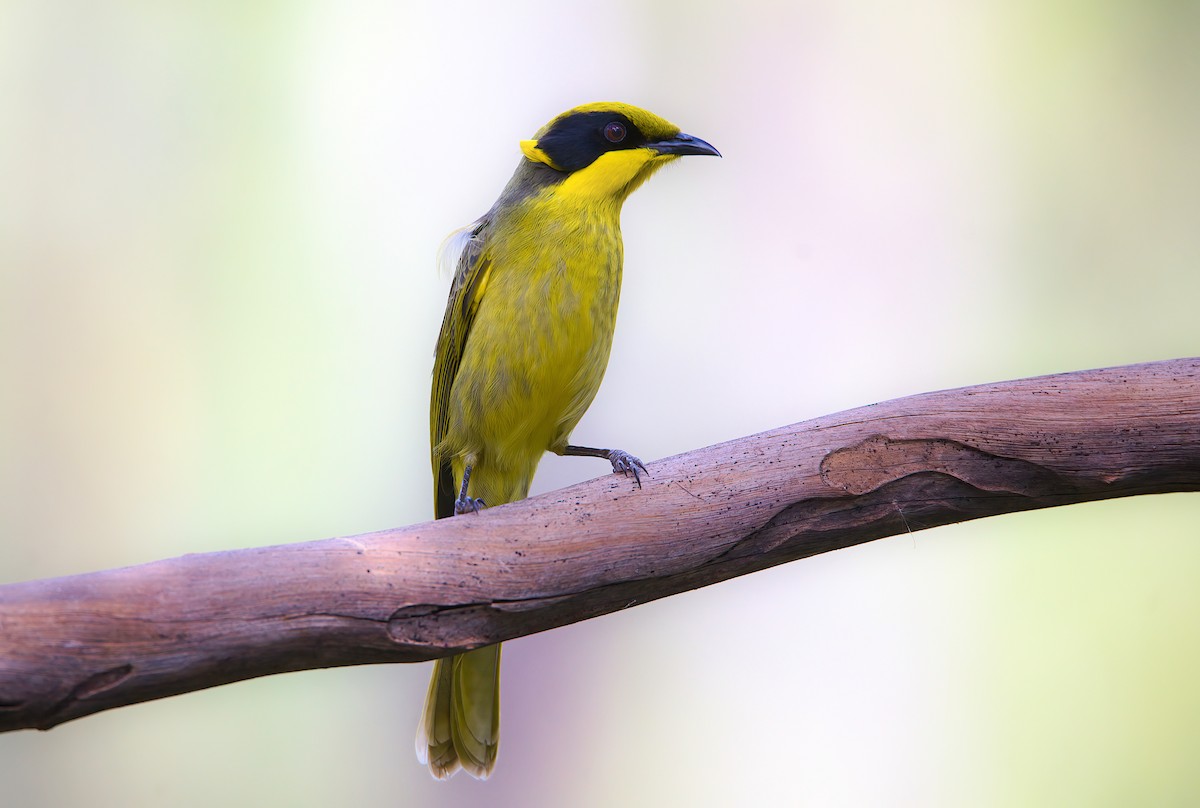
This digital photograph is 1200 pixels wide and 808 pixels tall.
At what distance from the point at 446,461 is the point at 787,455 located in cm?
96

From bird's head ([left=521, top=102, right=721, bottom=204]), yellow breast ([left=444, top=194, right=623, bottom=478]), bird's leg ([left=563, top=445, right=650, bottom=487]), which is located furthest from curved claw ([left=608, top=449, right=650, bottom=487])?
bird's head ([left=521, top=102, right=721, bottom=204])

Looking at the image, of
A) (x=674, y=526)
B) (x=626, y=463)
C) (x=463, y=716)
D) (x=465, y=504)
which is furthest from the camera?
(x=463, y=716)

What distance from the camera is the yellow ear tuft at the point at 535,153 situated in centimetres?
242

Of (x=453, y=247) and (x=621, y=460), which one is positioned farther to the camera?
(x=453, y=247)

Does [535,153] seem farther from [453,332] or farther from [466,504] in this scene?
[466,504]

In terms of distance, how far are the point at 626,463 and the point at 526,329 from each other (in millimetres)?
390

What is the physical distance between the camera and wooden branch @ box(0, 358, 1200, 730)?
160 cm

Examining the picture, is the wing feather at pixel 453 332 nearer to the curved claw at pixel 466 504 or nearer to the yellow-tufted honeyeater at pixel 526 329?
the yellow-tufted honeyeater at pixel 526 329

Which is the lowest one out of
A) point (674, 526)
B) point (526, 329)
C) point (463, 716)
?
point (463, 716)

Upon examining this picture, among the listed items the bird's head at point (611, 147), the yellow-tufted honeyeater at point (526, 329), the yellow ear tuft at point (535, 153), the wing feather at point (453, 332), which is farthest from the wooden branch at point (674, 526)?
the yellow ear tuft at point (535, 153)

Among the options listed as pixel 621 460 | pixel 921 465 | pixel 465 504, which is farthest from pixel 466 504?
pixel 921 465

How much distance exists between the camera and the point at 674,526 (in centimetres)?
186

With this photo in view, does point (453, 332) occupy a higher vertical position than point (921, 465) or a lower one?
higher

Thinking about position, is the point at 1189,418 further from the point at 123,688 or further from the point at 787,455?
the point at 123,688
